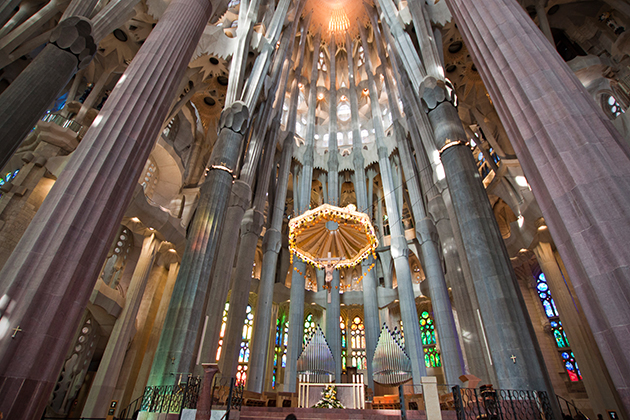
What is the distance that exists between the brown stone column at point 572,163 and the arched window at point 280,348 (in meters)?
16.6

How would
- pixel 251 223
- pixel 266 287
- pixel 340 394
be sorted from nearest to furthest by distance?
1. pixel 340 394
2. pixel 251 223
3. pixel 266 287

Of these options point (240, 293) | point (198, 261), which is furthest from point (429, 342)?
point (198, 261)

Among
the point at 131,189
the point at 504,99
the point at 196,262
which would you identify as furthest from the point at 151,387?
the point at 504,99

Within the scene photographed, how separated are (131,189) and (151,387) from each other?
15.8 feet

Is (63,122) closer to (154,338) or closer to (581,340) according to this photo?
(154,338)

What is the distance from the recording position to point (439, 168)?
12.3 metres

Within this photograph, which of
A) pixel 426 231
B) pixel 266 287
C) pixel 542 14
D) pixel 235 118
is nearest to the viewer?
pixel 235 118

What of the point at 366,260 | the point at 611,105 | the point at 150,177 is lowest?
the point at 366,260

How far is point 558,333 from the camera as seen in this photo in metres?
15.8

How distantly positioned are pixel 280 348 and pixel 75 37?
1793 centimetres

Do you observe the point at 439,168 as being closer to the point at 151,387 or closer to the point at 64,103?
the point at 151,387

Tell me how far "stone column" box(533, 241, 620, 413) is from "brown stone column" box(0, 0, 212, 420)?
1507cm

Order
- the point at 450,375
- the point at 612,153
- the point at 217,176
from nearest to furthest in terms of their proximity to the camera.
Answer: the point at 612,153 < the point at 217,176 < the point at 450,375

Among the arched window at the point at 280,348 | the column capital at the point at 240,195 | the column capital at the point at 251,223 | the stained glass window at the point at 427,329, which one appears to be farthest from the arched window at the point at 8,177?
the stained glass window at the point at 427,329
